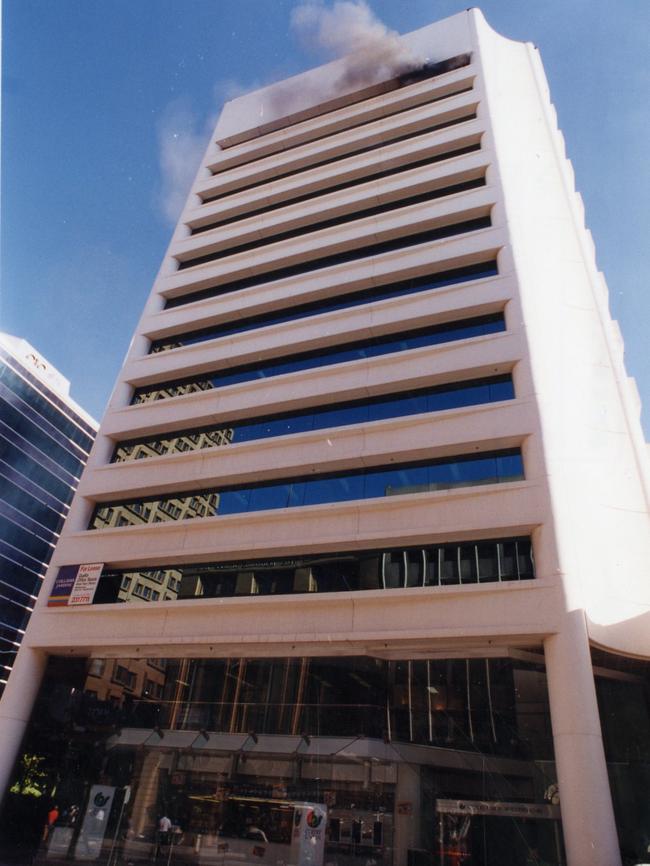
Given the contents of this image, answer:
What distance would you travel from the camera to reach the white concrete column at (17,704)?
17.3 meters

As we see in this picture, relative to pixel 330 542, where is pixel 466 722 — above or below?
below

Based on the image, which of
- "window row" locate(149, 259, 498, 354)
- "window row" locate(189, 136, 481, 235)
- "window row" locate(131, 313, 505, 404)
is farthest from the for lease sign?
"window row" locate(189, 136, 481, 235)

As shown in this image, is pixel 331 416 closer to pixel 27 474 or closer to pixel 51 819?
pixel 51 819

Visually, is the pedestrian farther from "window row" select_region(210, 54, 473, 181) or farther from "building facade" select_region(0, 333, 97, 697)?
"building facade" select_region(0, 333, 97, 697)

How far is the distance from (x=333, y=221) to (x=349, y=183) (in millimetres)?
2627

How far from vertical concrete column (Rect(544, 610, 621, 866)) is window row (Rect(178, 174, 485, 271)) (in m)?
18.4

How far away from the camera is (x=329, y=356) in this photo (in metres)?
22.1

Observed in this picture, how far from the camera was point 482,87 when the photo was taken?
91.0ft

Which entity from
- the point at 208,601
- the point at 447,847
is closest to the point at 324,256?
the point at 208,601

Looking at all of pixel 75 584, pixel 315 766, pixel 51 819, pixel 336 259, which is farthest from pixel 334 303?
pixel 51 819

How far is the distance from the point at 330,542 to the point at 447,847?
25.4 ft

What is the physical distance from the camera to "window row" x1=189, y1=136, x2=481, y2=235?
2636cm

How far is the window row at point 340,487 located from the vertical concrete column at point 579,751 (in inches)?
188

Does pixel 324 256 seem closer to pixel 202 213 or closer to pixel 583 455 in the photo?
pixel 202 213
